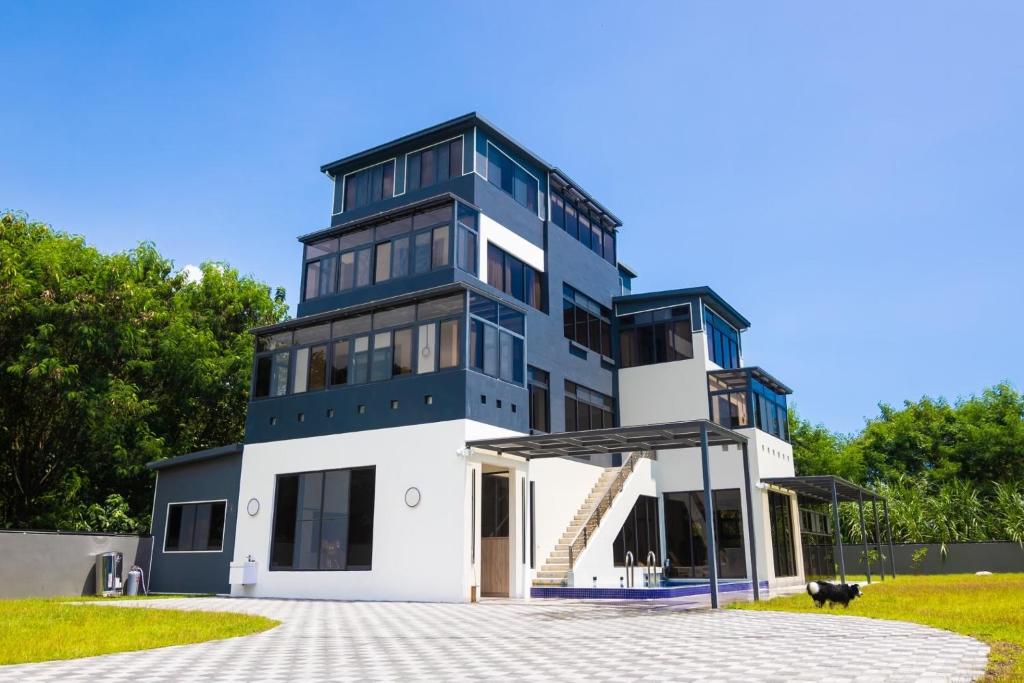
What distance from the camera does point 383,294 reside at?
22.2 metres

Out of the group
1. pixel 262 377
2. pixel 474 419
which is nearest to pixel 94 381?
pixel 262 377

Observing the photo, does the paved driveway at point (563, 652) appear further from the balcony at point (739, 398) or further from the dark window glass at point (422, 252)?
the balcony at point (739, 398)

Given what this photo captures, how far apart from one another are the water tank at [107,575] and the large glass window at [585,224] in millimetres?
16263

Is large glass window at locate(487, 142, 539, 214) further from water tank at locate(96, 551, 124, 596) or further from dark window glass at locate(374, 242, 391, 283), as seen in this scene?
water tank at locate(96, 551, 124, 596)

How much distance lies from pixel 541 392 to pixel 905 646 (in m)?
15.3

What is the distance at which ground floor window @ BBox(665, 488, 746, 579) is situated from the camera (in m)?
24.9

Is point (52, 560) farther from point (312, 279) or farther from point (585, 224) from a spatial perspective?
point (585, 224)

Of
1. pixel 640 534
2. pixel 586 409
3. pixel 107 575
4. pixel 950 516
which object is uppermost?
pixel 586 409

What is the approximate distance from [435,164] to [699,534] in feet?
46.3

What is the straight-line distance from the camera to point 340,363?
20.8 m

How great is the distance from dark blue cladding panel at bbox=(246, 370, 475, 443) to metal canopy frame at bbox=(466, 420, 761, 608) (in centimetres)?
134

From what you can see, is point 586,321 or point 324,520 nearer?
point 324,520

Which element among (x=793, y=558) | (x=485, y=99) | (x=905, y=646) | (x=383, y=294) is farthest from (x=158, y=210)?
(x=793, y=558)

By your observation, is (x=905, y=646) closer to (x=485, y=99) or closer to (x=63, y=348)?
(x=485, y=99)
